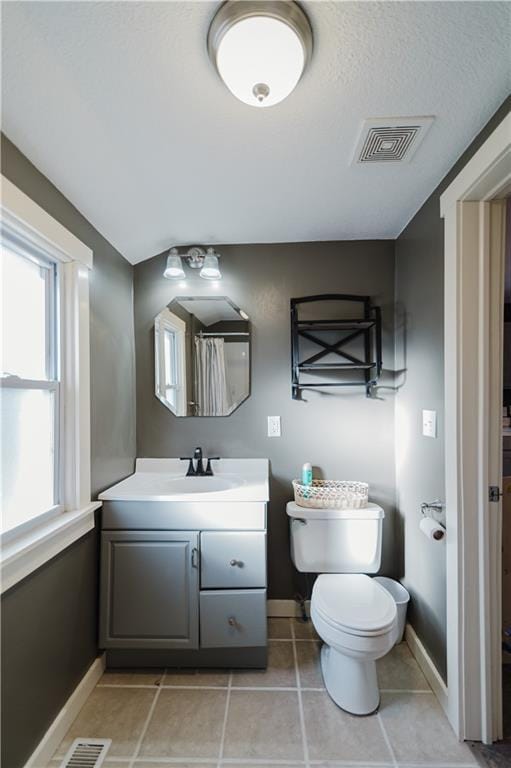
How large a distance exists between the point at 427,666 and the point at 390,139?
2.22 meters

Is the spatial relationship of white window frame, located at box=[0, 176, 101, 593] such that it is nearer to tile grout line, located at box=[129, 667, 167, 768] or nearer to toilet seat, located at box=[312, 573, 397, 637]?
tile grout line, located at box=[129, 667, 167, 768]

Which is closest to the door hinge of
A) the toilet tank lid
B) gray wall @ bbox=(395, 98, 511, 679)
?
gray wall @ bbox=(395, 98, 511, 679)

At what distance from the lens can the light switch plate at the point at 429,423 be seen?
5.07 ft

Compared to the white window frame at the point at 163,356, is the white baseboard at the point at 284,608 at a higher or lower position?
lower

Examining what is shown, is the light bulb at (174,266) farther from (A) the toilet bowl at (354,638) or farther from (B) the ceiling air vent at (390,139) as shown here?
(A) the toilet bowl at (354,638)

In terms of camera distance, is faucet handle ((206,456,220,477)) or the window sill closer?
the window sill

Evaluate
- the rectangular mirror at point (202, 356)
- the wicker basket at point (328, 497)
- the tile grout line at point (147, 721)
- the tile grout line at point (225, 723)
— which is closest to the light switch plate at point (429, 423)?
the wicker basket at point (328, 497)

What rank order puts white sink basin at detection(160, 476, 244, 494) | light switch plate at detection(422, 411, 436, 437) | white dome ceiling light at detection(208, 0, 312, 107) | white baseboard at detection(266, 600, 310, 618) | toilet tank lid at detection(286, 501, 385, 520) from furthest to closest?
white baseboard at detection(266, 600, 310, 618) → white sink basin at detection(160, 476, 244, 494) → toilet tank lid at detection(286, 501, 385, 520) → light switch plate at detection(422, 411, 436, 437) → white dome ceiling light at detection(208, 0, 312, 107)

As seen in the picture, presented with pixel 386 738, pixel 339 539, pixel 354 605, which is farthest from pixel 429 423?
pixel 386 738

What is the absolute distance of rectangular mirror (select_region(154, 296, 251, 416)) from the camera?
209 cm

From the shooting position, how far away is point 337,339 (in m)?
2.06

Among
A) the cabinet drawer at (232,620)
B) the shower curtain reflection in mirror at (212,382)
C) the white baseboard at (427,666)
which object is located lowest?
the white baseboard at (427,666)

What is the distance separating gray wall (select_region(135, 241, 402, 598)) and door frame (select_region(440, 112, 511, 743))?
75 cm

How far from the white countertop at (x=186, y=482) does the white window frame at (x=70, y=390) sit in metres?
0.18
